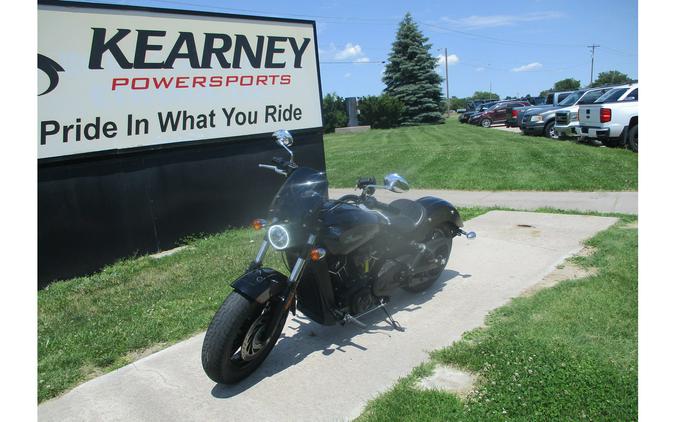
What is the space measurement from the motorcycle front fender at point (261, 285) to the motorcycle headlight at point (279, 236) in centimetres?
22

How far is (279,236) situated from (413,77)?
42250 millimetres

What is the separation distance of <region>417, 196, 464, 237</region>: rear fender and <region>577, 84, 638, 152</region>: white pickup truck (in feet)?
38.7

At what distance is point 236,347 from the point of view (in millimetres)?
3557

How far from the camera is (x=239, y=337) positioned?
354 cm

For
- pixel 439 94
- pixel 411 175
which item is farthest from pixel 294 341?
pixel 439 94

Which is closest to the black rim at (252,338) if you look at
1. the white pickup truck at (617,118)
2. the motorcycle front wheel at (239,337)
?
the motorcycle front wheel at (239,337)

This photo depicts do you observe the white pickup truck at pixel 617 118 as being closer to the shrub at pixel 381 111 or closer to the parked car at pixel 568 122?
the parked car at pixel 568 122

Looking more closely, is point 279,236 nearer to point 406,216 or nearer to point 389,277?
point 389,277

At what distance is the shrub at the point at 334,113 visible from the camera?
129 feet

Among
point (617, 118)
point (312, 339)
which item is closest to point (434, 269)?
point (312, 339)

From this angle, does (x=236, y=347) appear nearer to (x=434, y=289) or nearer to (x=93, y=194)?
(x=434, y=289)

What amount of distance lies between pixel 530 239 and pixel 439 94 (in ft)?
127

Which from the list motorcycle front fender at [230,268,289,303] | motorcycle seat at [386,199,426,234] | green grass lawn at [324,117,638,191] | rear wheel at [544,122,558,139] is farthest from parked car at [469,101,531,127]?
motorcycle front fender at [230,268,289,303]

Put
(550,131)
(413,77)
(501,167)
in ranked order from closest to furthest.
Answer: (501,167)
(550,131)
(413,77)
